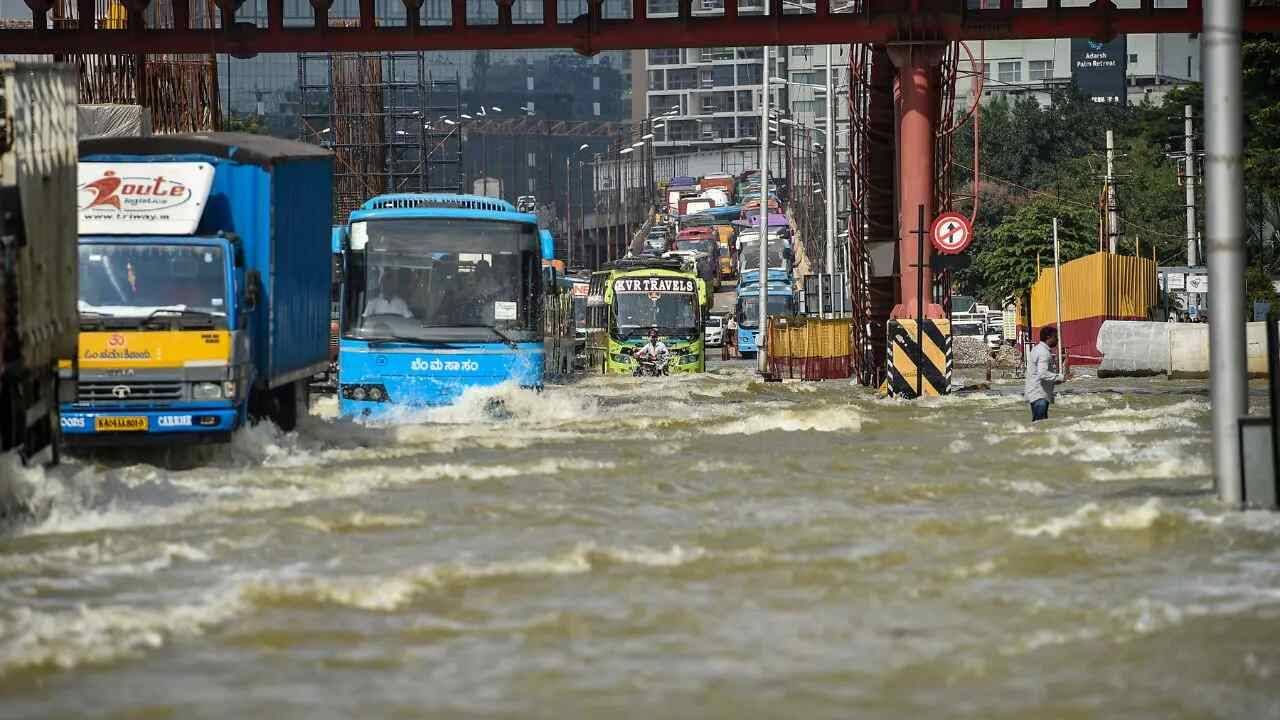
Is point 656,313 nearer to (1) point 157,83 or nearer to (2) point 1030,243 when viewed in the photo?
(1) point 157,83

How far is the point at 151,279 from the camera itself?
17.7 metres

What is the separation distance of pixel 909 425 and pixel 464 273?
17.2 feet

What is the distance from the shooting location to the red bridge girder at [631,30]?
30000mm

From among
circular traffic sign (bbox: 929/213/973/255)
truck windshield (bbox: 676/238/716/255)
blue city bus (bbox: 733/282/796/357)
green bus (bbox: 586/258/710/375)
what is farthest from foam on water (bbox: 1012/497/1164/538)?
truck windshield (bbox: 676/238/716/255)

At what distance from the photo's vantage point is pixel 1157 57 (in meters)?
148

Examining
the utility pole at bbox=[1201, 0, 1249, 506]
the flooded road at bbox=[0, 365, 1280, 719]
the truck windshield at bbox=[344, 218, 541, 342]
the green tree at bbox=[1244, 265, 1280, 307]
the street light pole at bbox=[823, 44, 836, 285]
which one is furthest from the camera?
the street light pole at bbox=[823, 44, 836, 285]

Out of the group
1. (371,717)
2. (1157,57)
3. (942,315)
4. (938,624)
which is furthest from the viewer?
(1157,57)

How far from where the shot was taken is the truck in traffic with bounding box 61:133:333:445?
17.2 meters

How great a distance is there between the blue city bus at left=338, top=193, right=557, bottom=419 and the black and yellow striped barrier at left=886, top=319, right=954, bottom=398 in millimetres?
7082

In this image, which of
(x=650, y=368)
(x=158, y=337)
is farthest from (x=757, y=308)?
(x=158, y=337)

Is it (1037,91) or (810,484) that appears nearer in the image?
(810,484)

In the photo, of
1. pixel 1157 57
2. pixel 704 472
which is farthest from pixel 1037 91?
pixel 704 472

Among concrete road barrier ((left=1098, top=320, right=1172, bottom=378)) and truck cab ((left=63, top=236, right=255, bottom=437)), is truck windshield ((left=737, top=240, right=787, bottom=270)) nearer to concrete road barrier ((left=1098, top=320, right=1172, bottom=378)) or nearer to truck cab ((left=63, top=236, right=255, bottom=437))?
concrete road barrier ((left=1098, top=320, right=1172, bottom=378))

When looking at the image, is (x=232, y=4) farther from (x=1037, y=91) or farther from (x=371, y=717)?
(x=1037, y=91)
